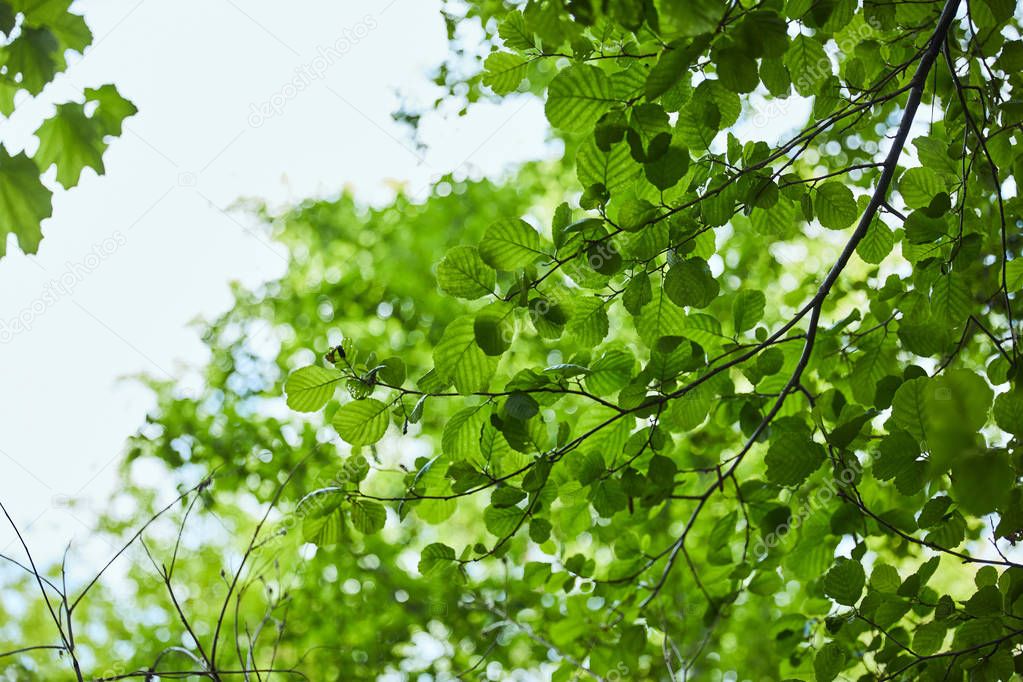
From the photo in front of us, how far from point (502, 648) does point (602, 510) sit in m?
2.48

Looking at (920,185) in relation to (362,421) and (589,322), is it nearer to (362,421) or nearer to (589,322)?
(589,322)

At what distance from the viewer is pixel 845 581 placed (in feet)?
4.00

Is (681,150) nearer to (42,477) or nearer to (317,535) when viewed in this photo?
(317,535)

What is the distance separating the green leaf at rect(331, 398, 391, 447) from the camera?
1.12 meters

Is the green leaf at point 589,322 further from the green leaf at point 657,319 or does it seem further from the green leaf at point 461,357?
the green leaf at point 461,357

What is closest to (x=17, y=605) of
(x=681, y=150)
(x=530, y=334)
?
(x=530, y=334)

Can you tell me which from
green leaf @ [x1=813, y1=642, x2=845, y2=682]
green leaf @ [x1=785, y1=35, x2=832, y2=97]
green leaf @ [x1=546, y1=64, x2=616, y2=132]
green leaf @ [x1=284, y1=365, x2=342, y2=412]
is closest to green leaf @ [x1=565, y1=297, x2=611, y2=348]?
green leaf @ [x1=546, y1=64, x2=616, y2=132]

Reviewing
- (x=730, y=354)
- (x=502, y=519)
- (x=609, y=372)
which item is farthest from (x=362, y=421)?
(x=730, y=354)

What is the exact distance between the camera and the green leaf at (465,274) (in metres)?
1.07

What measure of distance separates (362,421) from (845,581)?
0.85 m
